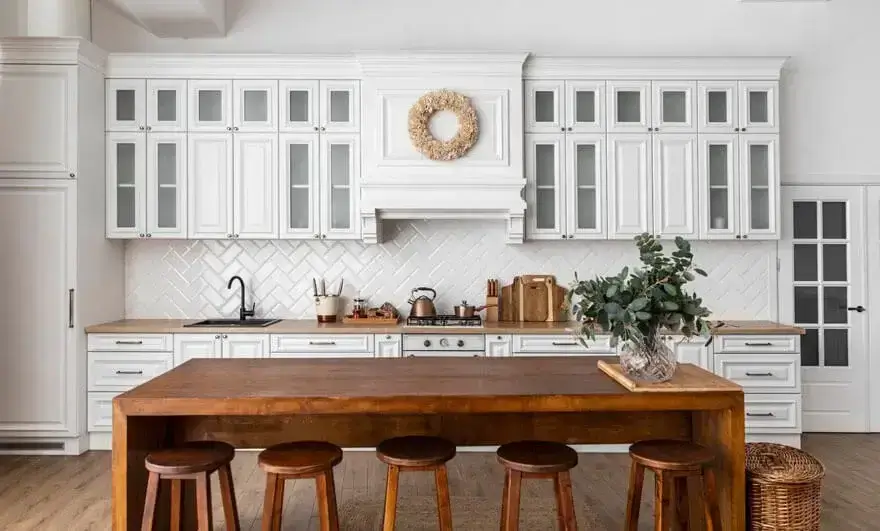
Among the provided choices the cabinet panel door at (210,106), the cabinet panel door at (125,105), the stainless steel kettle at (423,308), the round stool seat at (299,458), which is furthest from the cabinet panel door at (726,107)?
the cabinet panel door at (125,105)

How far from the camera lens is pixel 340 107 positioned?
4.58 m

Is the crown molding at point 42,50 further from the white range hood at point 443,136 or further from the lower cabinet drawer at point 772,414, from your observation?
the lower cabinet drawer at point 772,414

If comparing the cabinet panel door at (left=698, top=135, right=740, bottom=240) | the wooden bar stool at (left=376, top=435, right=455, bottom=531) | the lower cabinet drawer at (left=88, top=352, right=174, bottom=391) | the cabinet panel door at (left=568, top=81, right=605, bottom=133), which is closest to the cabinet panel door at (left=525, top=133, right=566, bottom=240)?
the cabinet panel door at (left=568, top=81, right=605, bottom=133)

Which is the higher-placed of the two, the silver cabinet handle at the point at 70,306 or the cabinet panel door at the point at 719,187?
the cabinet panel door at the point at 719,187

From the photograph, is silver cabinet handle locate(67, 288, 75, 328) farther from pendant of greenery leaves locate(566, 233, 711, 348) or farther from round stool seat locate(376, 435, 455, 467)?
pendant of greenery leaves locate(566, 233, 711, 348)

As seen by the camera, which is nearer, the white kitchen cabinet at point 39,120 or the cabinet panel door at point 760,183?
the white kitchen cabinet at point 39,120

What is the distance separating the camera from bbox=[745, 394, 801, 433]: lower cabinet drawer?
171 inches

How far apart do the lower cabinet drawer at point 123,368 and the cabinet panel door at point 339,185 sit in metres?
1.45

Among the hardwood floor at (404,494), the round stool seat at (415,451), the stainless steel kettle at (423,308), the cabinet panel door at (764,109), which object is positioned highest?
the cabinet panel door at (764,109)

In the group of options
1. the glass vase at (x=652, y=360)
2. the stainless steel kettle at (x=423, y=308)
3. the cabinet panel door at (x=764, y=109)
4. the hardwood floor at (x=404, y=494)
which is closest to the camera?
the glass vase at (x=652, y=360)

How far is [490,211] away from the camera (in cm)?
453

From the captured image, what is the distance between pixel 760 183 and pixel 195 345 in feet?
14.0

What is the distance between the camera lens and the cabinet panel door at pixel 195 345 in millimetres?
4328

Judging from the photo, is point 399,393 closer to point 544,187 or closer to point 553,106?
point 544,187
